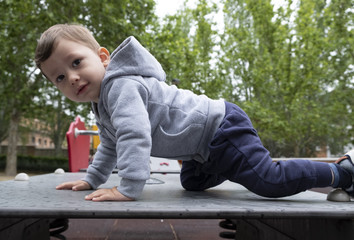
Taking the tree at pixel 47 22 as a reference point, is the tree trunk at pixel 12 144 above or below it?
below

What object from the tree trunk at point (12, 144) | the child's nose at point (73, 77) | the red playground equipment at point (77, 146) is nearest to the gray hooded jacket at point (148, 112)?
the child's nose at point (73, 77)

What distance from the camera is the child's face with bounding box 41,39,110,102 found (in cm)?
126

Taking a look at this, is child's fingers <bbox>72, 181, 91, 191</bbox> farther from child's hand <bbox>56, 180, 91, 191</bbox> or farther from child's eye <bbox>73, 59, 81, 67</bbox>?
child's eye <bbox>73, 59, 81, 67</bbox>

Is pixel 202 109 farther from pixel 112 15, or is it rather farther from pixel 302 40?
pixel 302 40

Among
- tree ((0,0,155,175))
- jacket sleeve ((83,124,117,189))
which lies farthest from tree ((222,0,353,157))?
jacket sleeve ((83,124,117,189))

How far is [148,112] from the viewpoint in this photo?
137cm

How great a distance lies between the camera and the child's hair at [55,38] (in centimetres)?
125

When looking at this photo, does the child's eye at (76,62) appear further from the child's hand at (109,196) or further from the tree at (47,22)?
the tree at (47,22)

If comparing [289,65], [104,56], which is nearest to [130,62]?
[104,56]

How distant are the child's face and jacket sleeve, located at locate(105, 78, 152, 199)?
0.29 feet

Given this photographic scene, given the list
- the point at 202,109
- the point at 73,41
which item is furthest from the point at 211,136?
the point at 73,41

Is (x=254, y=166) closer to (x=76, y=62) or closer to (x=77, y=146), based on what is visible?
(x=76, y=62)

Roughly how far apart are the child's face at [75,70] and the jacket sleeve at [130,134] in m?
0.09

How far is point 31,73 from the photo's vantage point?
12.8m
